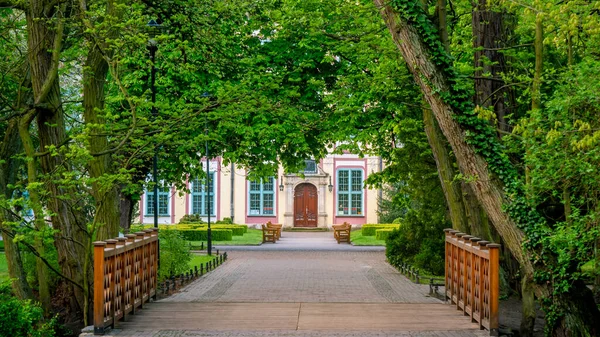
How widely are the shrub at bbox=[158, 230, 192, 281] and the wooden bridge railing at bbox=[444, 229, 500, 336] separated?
7890 millimetres

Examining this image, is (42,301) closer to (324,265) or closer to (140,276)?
(140,276)

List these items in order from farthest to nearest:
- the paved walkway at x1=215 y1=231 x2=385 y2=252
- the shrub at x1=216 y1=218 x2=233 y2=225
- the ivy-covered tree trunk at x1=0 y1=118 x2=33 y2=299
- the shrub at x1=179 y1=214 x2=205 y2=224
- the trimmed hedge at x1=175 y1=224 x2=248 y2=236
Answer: the shrub at x1=216 y1=218 x2=233 y2=225, the shrub at x1=179 y1=214 x2=205 y2=224, the trimmed hedge at x1=175 y1=224 x2=248 y2=236, the paved walkway at x1=215 y1=231 x2=385 y2=252, the ivy-covered tree trunk at x1=0 y1=118 x2=33 y2=299

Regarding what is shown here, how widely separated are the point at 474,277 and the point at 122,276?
199 inches

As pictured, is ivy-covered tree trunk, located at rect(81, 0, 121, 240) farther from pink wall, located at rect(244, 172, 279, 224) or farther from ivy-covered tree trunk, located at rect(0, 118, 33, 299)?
pink wall, located at rect(244, 172, 279, 224)

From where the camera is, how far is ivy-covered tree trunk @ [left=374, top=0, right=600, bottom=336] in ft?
39.1

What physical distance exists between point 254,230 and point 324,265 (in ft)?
84.7

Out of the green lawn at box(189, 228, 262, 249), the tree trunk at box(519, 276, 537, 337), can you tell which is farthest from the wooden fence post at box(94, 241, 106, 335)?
the green lawn at box(189, 228, 262, 249)

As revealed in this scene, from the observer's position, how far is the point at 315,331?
11.7 m

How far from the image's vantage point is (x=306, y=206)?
53812 millimetres

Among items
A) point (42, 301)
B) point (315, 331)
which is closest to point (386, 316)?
point (315, 331)

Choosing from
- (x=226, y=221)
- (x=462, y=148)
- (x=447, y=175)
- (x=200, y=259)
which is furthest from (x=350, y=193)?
(x=462, y=148)

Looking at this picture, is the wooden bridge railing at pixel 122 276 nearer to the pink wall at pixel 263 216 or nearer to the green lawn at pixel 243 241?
the green lawn at pixel 243 241

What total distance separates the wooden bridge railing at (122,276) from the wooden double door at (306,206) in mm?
38080

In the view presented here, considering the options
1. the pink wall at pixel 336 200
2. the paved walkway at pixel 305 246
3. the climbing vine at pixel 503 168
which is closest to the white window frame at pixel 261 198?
the pink wall at pixel 336 200
